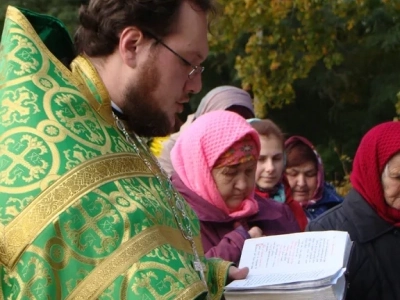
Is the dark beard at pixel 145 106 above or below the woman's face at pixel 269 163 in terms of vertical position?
above

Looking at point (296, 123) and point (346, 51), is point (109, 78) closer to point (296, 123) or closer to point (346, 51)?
point (346, 51)

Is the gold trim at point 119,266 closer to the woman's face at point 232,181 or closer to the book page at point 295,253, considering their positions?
the book page at point 295,253

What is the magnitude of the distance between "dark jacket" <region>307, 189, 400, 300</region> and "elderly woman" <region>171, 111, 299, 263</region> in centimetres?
30

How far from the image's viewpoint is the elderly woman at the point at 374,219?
13.7 feet

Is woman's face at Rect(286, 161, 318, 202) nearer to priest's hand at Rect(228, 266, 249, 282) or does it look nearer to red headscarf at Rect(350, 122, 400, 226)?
red headscarf at Rect(350, 122, 400, 226)

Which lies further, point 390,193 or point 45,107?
point 390,193

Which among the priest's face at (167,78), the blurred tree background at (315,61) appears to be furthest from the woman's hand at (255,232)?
the blurred tree background at (315,61)

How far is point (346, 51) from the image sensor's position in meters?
11.2

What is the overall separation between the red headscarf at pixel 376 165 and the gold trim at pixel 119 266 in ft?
6.82

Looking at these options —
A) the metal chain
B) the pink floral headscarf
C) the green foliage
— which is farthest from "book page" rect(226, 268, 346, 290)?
the green foliage

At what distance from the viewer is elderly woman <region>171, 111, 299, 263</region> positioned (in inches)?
159

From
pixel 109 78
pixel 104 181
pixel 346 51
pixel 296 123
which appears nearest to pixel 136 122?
pixel 109 78

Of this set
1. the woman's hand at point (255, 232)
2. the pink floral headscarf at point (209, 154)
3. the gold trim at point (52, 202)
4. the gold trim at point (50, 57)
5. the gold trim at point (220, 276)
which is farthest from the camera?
the pink floral headscarf at point (209, 154)

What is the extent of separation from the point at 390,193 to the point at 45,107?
7.51 ft
